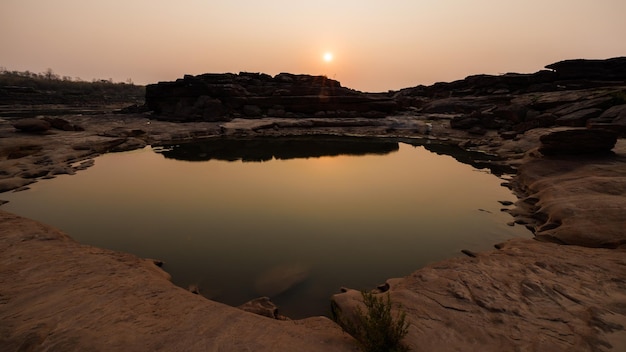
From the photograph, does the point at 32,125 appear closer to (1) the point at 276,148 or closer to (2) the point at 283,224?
(1) the point at 276,148

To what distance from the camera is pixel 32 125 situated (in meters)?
25.5

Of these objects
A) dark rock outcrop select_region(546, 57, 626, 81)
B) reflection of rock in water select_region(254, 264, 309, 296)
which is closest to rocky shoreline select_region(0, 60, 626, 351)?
reflection of rock in water select_region(254, 264, 309, 296)

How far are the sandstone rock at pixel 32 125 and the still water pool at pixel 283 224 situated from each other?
12020mm

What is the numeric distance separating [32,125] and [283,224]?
27.3 m

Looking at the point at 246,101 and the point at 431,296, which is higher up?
the point at 246,101

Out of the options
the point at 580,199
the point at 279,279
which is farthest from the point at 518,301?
the point at 580,199

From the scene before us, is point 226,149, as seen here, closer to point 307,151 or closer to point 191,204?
point 307,151

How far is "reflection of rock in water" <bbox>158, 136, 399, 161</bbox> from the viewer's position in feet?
84.7

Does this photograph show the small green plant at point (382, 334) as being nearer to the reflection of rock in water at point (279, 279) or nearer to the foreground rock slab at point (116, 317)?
the foreground rock slab at point (116, 317)

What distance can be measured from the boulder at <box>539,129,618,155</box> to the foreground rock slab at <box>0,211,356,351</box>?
1689cm

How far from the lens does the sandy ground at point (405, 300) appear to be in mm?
4570

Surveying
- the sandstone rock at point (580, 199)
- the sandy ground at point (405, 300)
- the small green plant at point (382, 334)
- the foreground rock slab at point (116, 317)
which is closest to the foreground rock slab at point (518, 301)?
the sandy ground at point (405, 300)

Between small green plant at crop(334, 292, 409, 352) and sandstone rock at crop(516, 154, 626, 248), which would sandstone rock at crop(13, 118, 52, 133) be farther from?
sandstone rock at crop(516, 154, 626, 248)

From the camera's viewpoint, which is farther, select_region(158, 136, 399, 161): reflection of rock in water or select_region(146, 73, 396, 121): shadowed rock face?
select_region(146, 73, 396, 121): shadowed rock face
